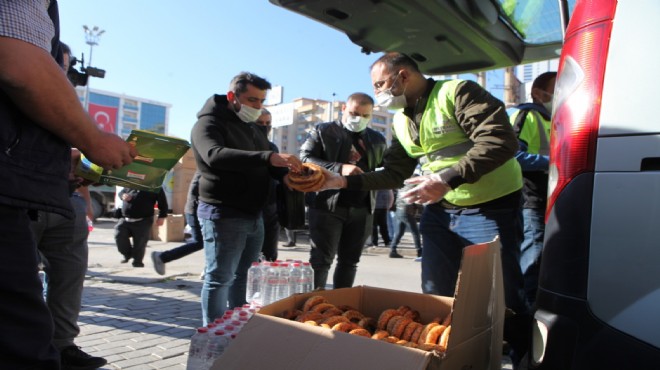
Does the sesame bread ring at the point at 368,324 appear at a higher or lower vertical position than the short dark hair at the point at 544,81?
lower

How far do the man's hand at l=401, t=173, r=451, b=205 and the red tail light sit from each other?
29.0 inches

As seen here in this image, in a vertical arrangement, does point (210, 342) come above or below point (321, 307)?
below

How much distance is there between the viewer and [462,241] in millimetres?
2604

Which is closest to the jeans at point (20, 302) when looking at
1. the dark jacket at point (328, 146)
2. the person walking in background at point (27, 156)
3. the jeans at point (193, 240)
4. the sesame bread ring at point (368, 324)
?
the person walking in background at point (27, 156)

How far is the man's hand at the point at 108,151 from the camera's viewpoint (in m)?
1.46

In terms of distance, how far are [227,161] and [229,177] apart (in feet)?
0.70

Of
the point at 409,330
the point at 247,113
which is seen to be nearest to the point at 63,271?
the point at 247,113

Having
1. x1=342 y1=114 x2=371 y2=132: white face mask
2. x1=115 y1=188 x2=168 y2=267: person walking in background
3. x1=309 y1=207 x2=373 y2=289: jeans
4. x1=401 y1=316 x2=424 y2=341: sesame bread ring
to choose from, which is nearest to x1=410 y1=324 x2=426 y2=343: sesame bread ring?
x1=401 y1=316 x2=424 y2=341: sesame bread ring

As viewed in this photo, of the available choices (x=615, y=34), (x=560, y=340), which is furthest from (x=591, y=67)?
(x=560, y=340)

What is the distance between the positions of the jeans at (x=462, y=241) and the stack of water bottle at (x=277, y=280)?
3.00 ft

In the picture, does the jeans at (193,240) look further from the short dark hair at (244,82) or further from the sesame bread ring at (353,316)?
the sesame bread ring at (353,316)

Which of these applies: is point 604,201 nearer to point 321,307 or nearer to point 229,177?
point 321,307

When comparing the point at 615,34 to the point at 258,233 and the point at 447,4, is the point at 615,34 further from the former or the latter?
the point at 258,233

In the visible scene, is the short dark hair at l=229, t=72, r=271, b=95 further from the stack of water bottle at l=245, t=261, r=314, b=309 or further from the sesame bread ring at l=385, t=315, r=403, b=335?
the sesame bread ring at l=385, t=315, r=403, b=335
